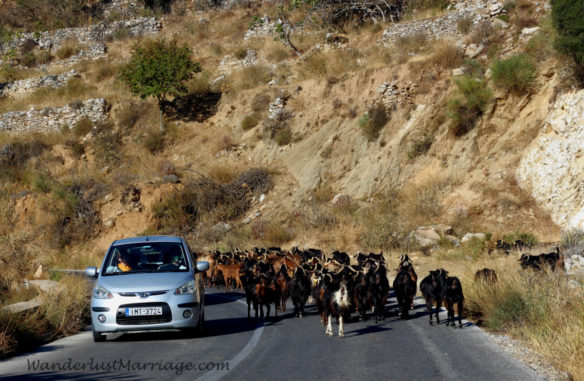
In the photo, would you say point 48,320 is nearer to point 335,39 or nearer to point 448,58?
point 448,58

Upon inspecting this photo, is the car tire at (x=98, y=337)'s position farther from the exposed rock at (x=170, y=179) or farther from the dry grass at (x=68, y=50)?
the dry grass at (x=68, y=50)

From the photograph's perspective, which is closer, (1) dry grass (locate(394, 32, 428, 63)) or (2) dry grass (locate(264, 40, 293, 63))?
(1) dry grass (locate(394, 32, 428, 63))

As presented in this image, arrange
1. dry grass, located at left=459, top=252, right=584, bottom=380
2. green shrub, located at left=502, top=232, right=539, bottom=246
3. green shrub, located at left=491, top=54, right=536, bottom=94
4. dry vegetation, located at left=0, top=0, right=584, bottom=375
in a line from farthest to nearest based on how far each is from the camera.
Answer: green shrub, located at left=491, top=54, right=536, bottom=94, dry vegetation, located at left=0, top=0, right=584, bottom=375, green shrub, located at left=502, top=232, right=539, bottom=246, dry grass, located at left=459, top=252, right=584, bottom=380

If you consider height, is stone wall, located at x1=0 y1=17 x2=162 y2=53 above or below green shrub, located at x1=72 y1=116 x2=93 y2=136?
above

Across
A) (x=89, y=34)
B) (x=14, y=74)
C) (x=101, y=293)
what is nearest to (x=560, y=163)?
(x=101, y=293)

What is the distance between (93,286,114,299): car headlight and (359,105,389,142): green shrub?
89.0ft

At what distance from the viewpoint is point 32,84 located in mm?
54031

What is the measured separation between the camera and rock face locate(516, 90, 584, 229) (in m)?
26.3

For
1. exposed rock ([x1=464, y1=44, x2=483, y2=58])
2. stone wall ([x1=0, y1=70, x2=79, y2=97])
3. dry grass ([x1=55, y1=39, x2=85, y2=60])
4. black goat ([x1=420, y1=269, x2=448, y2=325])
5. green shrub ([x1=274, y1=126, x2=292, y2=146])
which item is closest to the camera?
black goat ([x1=420, y1=269, x2=448, y2=325])

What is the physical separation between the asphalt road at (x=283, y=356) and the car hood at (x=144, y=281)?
924mm

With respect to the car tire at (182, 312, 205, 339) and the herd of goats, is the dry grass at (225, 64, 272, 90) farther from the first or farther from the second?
the car tire at (182, 312, 205, 339)

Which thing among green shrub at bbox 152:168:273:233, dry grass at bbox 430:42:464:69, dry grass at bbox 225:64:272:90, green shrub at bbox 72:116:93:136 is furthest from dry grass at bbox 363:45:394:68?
green shrub at bbox 72:116:93:136

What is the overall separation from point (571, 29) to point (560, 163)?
5.91 metres

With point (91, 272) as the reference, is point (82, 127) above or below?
above
